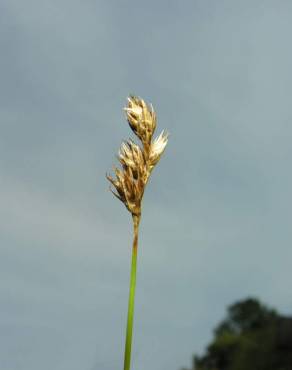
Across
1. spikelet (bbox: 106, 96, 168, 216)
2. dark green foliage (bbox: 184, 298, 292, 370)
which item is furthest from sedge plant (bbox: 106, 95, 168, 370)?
dark green foliage (bbox: 184, 298, 292, 370)

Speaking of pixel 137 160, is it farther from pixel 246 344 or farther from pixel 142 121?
pixel 246 344

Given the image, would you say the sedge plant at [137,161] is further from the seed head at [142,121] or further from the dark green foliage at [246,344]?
the dark green foliage at [246,344]

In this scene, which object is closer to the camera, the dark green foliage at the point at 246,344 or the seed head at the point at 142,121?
the seed head at the point at 142,121

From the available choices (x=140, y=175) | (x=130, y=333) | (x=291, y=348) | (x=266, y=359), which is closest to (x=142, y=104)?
(x=140, y=175)

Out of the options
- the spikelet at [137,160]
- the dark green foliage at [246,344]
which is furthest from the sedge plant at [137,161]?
the dark green foliage at [246,344]

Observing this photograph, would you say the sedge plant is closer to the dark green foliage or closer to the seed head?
the seed head

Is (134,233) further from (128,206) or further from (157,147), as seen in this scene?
(157,147)
